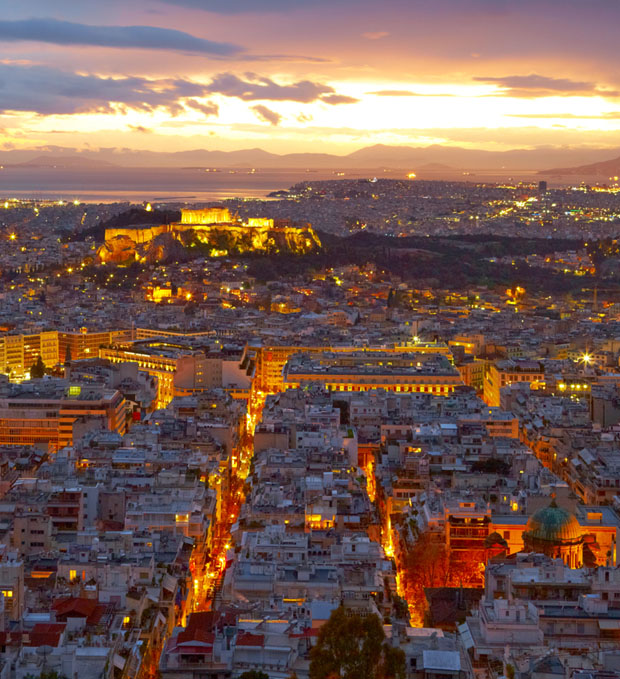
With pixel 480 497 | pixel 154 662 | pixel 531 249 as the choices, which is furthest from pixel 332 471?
pixel 531 249

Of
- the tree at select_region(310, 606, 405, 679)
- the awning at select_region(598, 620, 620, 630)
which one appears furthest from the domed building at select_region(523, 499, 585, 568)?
the tree at select_region(310, 606, 405, 679)

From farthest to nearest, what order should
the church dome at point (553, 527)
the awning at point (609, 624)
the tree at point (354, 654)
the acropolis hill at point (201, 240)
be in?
1. the acropolis hill at point (201, 240)
2. the church dome at point (553, 527)
3. the awning at point (609, 624)
4. the tree at point (354, 654)

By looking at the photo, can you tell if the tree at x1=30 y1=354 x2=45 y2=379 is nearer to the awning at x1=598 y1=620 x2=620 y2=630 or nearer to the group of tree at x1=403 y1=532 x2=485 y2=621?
the group of tree at x1=403 y1=532 x2=485 y2=621

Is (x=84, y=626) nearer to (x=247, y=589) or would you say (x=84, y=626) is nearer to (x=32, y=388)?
(x=247, y=589)

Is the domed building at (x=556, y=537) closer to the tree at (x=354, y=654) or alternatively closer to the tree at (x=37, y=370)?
the tree at (x=354, y=654)

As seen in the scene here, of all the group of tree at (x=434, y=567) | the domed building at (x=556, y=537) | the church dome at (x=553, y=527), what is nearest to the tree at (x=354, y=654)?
the group of tree at (x=434, y=567)

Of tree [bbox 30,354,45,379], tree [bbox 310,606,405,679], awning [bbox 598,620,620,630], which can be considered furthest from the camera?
tree [bbox 30,354,45,379]
